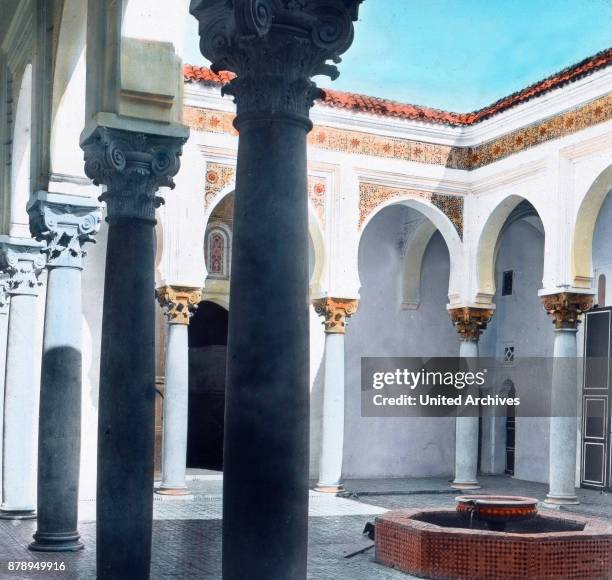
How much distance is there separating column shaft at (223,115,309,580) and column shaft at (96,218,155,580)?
2478 mm

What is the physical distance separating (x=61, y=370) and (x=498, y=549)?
3.89m

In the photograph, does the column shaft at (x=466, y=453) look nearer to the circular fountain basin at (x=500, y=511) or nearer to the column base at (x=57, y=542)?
the circular fountain basin at (x=500, y=511)

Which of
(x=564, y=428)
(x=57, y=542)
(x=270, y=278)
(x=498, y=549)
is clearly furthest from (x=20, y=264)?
(x=564, y=428)

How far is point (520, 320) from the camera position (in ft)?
61.3

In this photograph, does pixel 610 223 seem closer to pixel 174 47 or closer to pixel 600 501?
pixel 600 501

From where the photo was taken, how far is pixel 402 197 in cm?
1599

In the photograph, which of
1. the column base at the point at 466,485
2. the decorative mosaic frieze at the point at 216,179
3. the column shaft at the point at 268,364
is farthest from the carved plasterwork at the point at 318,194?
the column shaft at the point at 268,364

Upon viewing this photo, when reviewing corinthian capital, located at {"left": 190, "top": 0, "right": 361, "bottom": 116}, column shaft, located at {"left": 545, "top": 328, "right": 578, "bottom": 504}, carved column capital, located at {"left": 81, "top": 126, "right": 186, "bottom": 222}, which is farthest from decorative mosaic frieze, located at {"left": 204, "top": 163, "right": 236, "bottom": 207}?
corinthian capital, located at {"left": 190, "top": 0, "right": 361, "bottom": 116}

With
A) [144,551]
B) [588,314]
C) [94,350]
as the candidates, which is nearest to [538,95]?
[588,314]

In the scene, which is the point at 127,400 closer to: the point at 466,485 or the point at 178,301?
the point at 178,301

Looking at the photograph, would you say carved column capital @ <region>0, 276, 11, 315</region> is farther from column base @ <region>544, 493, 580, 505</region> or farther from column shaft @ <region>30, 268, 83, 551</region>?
column base @ <region>544, 493, 580, 505</region>

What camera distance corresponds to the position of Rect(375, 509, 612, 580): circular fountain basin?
8188 millimetres

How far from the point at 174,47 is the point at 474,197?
10796 millimetres

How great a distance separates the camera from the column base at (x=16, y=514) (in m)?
10.3
